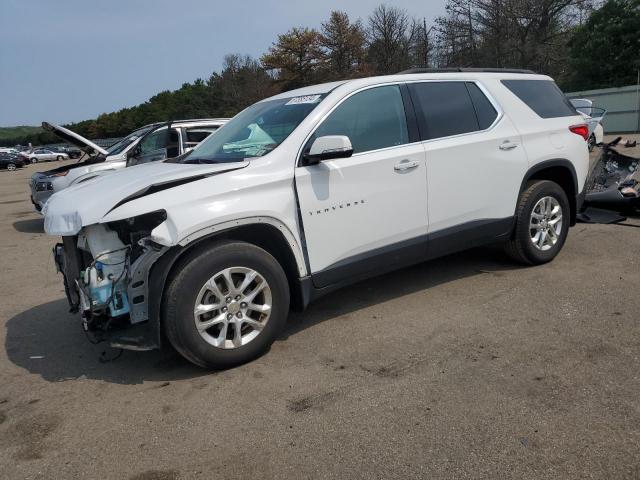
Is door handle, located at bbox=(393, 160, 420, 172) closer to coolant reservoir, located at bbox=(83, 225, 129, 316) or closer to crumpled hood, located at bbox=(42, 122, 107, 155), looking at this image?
coolant reservoir, located at bbox=(83, 225, 129, 316)

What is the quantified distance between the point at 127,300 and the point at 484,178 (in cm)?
309

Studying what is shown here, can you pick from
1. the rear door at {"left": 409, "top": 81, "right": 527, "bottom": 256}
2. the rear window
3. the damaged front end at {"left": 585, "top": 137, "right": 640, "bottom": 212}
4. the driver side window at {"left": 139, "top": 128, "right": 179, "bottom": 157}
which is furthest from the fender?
the driver side window at {"left": 139, "top": 128, "right": 179, "bottom": 157}

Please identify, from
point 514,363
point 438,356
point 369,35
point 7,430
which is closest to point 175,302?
point 7,430

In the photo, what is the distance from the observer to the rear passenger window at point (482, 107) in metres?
4.68

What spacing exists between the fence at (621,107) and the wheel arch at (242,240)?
88.7ft

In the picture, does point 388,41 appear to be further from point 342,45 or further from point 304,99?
point 304,99

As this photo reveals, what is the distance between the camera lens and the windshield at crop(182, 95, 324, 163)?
387cm

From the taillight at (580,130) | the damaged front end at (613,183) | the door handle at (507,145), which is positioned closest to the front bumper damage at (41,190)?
the door handle at (507,145)

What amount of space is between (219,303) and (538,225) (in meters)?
3.33

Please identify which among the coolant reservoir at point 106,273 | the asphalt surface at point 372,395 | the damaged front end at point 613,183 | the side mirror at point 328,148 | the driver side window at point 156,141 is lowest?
the asphalt surface at point 372,395

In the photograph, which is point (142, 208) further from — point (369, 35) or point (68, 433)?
point (369, 35)

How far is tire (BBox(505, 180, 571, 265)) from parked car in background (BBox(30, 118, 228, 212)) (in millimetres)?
5536

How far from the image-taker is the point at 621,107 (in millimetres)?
26844

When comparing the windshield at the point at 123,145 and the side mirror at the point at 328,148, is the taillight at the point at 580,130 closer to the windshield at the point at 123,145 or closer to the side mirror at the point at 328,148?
the side mirror at the point at 328,148
